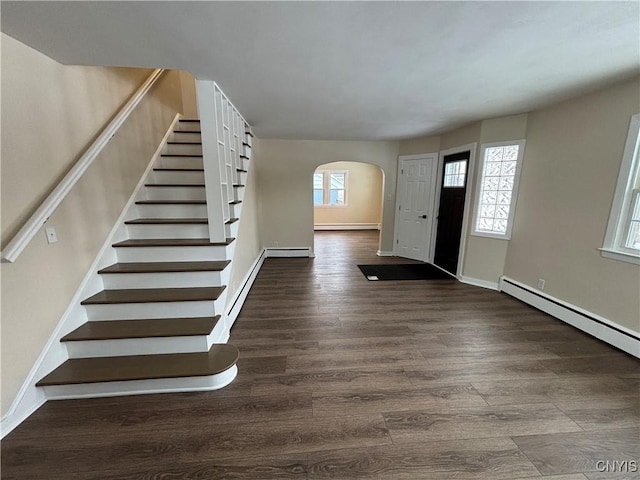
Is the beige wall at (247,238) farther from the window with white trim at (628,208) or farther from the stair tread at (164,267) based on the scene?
the window with white trim at (628,208)

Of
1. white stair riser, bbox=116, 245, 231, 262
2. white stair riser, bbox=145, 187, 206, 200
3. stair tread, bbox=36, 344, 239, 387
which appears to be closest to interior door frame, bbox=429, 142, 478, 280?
white stair riser, bbox=116, 245, 231, 262

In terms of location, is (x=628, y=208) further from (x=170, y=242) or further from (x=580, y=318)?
(x=170, y=242)

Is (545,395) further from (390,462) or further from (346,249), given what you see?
(346,249)

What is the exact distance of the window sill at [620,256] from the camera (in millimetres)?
2197

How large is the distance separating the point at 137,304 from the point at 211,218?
0.89m

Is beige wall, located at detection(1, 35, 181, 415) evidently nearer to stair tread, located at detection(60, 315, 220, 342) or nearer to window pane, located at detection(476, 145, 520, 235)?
stair tread, located at detection(60, 315, 220, 342)

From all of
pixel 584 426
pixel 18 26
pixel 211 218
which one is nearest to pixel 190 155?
pixel 211 218

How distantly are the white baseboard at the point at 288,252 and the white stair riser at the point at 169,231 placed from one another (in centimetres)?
265

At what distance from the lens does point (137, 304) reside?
203 cm

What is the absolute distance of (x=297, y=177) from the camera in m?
4.98

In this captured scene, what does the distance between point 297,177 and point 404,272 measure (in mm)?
2630

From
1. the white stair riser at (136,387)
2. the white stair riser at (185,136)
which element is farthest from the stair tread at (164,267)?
the white stair riser at (185,136)

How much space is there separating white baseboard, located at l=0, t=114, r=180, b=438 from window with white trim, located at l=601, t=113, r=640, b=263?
177 inches

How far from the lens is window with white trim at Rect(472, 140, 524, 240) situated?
3342mm
